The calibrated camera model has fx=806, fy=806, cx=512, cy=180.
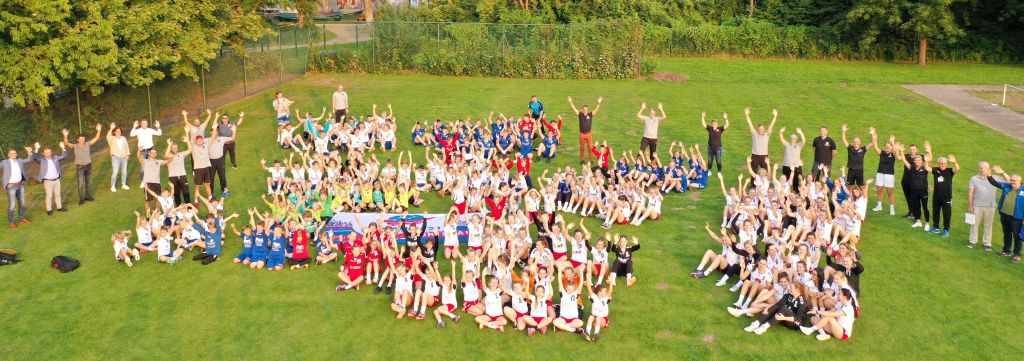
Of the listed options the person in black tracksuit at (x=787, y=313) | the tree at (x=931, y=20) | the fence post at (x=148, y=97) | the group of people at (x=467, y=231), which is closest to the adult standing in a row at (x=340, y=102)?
the group of people at (x=467, y=231)

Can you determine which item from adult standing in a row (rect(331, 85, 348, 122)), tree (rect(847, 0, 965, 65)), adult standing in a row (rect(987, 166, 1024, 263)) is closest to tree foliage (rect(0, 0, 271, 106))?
adult standing in a row (rect(331, 85, 348, 122))

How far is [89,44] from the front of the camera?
20.3 metres

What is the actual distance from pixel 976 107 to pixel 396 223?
78.3 ft

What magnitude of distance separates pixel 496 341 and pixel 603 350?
1550 millimetres

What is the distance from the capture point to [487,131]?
Answer: 22469 millimetres

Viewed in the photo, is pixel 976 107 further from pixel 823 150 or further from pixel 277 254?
pixel 277 254

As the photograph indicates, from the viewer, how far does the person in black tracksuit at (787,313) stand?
1186 centimetres

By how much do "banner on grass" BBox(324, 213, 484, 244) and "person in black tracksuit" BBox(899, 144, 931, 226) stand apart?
343 inches

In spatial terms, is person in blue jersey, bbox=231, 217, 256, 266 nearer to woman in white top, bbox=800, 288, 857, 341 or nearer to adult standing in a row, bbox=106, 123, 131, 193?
adult standing in a row, bbox=106, 123, 131, 193

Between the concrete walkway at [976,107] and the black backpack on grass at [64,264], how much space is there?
1015 inches

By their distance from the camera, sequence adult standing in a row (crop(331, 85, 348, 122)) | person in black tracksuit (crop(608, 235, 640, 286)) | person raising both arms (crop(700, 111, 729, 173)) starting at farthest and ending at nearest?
adult standing in a row (crop(331, 85, 348, 122)) < person raising both arms (crop(700, 111, 729, 173)) < person in black tracksuit (crop(608, 235, 640, 286))

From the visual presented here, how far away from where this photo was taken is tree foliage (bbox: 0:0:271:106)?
64.4 ft

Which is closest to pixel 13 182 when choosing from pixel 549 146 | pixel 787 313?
pixel 549 146

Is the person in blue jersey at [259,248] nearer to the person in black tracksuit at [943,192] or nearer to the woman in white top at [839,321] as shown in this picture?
the woman in white top at [839,321]
